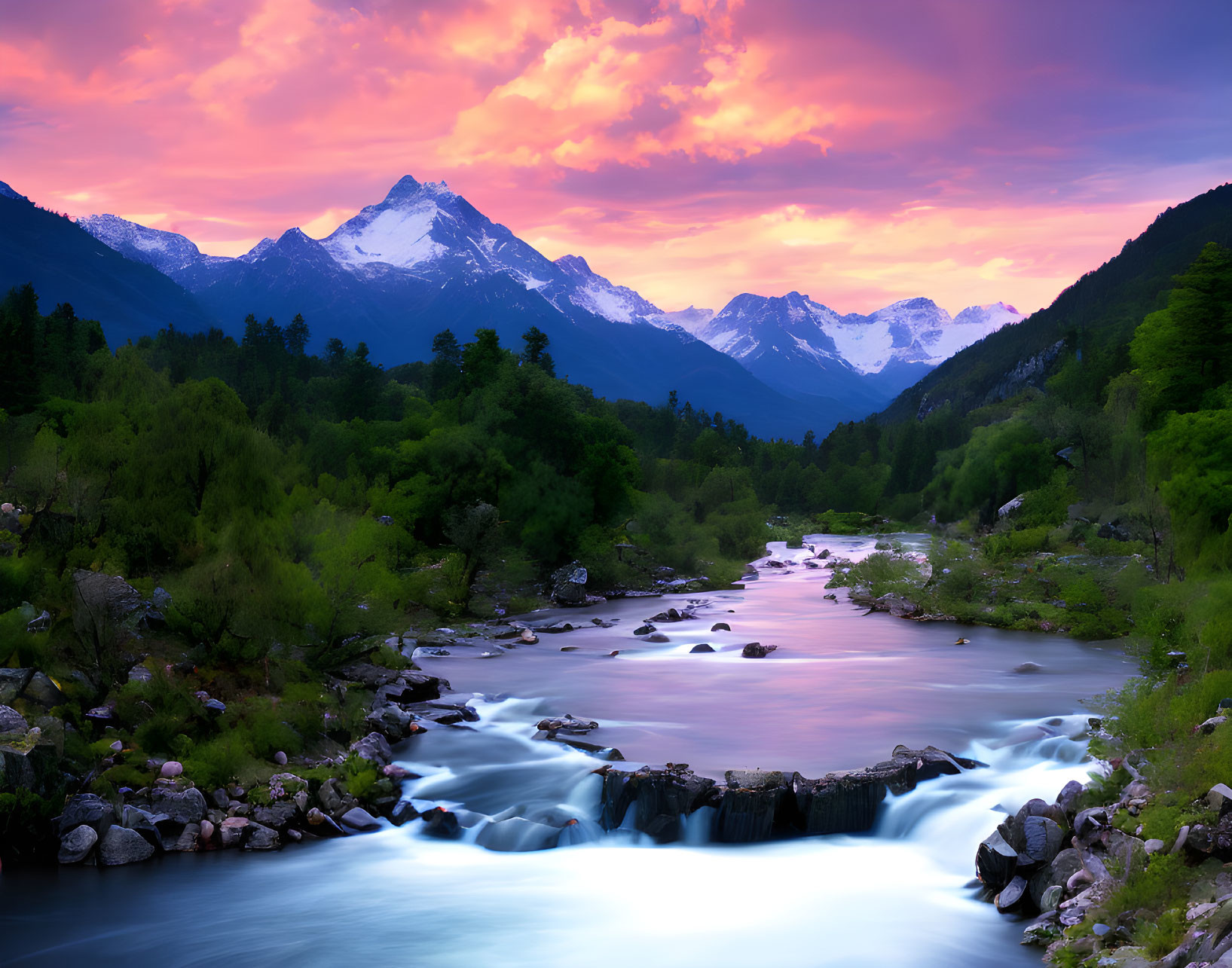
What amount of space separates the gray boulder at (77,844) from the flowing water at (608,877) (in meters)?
0.39

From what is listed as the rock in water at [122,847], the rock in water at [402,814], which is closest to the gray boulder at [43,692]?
the rock in water at [122,847]

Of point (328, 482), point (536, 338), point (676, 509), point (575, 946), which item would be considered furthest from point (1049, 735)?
point (536, 338)

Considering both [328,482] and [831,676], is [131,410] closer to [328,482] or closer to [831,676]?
[328,482]

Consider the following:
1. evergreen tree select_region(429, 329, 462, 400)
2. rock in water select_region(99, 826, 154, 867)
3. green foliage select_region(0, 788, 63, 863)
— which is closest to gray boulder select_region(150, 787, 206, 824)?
rock in water select_region(99, 826, 154, 867)

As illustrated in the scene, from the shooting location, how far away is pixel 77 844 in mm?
18312

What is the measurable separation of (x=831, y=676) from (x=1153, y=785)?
18407 millimetres

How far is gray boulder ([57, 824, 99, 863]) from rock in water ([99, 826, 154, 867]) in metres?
0.22

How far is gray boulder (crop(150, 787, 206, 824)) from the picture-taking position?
1955cm

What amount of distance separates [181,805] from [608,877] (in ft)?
31.4

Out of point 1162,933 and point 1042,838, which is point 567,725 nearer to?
point 1042,838

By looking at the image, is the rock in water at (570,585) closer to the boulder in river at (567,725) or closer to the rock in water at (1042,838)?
the boulder in river at (567,725)

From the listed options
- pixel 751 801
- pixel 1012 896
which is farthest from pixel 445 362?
pixel 1012 896

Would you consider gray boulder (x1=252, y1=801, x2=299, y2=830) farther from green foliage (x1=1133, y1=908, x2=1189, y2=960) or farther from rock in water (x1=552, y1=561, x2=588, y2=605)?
rock in water (x1=552, y1=561, x2=588, y2=605)

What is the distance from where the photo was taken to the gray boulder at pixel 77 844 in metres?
18.2
